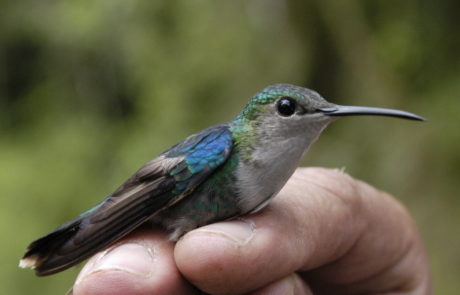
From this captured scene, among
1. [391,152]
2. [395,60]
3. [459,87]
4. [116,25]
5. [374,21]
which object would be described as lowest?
[391,152]

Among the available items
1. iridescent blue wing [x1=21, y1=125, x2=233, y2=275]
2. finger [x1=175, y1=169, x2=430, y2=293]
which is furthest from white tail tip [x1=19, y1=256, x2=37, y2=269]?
finger [x1=175, y1=169, x2=430, y2=293]

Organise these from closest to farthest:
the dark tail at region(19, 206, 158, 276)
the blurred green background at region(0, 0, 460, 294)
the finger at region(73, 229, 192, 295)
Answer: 1. the finger at region(73, 229, 192, 295)
2. the dark tail at region(19, 206, 158, 276)
3. the blurred green background at region(0, 0, 460, 294)

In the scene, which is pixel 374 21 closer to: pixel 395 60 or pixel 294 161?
pixel 395 60

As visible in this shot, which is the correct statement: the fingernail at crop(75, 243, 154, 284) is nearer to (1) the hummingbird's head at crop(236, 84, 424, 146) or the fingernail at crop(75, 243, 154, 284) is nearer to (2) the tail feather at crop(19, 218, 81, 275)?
(2) the tail feather at crop(19, 218, 81, 275)

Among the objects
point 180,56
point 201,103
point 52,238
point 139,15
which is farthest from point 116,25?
point 52,238

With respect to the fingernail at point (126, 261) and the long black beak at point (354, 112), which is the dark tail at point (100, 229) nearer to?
the fingernail at point (126, 261)

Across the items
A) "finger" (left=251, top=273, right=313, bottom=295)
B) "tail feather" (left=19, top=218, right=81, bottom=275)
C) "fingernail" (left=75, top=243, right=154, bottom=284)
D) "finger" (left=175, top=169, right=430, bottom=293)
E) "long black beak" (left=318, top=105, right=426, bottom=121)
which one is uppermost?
"long black beak" (left=318, top=105, right=426, bottom=121)

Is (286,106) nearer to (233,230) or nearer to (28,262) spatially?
(233,230)

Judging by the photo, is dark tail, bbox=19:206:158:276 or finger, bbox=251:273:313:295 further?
finger, bbox=251:273:313:295
